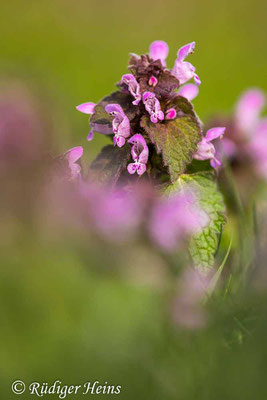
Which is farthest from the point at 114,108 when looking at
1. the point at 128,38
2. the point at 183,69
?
Result: the point at 128,38

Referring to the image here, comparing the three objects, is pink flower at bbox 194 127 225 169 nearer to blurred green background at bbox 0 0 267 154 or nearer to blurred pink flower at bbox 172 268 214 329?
blurred pink flower at bbox 172 268 214 329

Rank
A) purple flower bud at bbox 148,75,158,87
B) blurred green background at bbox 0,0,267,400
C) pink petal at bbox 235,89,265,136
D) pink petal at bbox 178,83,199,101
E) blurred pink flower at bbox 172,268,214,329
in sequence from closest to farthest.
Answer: blurred green background at bbox 0,0,267,400
blurred pink flower at bbox 172,268,214,329
purple flower bud at bbox 148,75,158,87
pink petal at bbox 178,83,199,101
pink petal at bbox 235,89,265,136

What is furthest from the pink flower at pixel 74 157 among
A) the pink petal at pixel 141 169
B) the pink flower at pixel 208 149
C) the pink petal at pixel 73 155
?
the pink flower at pixel 208 149

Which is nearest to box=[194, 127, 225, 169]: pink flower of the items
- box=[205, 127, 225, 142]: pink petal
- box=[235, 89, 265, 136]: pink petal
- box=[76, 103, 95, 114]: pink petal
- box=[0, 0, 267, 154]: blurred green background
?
box=[205, 127, 225, 142]: pink petal

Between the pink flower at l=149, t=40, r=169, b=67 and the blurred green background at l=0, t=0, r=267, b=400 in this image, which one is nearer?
the blurred green background at l=0, t=0, r=267, b=400

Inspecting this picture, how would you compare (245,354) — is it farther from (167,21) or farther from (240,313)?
(167,21)

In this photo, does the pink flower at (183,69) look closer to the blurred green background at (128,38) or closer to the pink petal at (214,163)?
the pink petal at (214,163)

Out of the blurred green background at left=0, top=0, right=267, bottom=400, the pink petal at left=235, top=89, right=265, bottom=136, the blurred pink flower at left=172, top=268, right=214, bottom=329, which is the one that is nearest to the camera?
the blurred green background at left=0, top=0, right=267, bottom=400

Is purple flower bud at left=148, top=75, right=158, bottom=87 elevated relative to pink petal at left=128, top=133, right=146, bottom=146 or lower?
elevated
